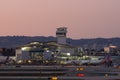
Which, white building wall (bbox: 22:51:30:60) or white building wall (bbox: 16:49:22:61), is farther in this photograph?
white building wall (bbox: 22:51:30:60)

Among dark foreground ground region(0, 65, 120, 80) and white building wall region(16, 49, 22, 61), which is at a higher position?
white building wall region(16, 49, 22, 61)

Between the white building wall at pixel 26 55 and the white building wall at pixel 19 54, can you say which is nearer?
the white building wall at pixel 19 54

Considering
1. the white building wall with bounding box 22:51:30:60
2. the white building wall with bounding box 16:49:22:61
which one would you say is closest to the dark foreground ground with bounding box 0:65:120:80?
the white building wall with bounding box 16:49:22:61

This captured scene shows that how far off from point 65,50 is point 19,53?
17.8 m

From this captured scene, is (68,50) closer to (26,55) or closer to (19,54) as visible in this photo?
(19,54)

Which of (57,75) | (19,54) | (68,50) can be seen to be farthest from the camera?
(68,50)

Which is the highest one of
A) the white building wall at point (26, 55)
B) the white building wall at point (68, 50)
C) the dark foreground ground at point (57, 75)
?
the white building wall at point (68, 50)

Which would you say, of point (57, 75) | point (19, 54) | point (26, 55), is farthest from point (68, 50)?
point (57, 75)

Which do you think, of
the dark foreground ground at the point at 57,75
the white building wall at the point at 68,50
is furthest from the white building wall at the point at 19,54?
the dark foreground ground at the point at 57,75

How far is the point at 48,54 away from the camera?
176375 millimetres

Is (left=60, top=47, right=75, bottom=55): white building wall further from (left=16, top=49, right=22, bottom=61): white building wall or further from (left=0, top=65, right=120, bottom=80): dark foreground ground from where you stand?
(left=0, top=65, right=120, bottom=80): dark foreground ground

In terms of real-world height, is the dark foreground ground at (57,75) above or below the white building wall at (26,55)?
below

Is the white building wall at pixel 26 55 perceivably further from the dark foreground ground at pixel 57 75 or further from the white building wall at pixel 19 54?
the dark foreground ground at pixel 57 75

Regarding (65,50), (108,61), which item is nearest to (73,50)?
(65,50)
